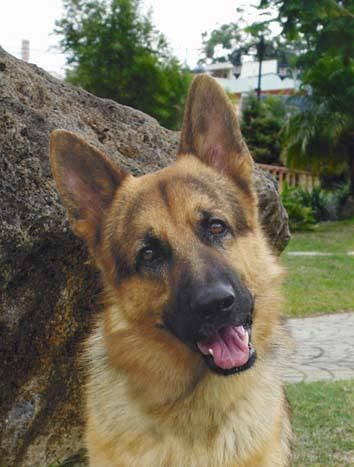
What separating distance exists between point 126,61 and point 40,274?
22.1 m

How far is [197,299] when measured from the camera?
9.68 ft

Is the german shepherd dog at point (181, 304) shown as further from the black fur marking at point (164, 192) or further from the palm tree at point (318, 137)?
the palm tree at point (318, 137)

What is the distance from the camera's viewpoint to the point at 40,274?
385 centimetres

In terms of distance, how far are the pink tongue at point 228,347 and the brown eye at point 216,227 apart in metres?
0.52

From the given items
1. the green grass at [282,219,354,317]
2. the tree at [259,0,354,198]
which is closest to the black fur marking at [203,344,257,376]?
the green grass at [282,219,354,317]

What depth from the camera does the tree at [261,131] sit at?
3070 cm

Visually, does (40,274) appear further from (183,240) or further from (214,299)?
(214,299)

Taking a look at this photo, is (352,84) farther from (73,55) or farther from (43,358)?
(43,358)

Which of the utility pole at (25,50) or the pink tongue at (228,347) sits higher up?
the utility pole at (25,50)

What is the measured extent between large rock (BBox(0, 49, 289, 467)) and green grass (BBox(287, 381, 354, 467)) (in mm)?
1678

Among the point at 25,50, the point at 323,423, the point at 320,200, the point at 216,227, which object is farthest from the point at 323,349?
the point at 25,50

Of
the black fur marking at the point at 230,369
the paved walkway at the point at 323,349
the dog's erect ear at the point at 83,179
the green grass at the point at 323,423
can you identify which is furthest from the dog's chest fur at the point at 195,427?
the paved walkway at the point at 323,349

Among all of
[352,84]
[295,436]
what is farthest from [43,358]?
[352,84]

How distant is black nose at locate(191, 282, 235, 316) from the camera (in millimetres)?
2896
